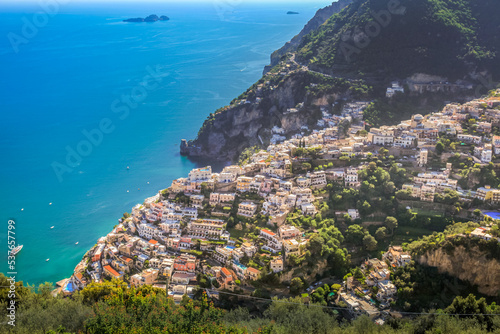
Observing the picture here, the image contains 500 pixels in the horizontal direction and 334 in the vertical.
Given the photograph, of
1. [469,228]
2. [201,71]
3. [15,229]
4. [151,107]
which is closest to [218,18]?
[201,71]

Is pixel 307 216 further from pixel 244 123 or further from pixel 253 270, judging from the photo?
pixel 244 123

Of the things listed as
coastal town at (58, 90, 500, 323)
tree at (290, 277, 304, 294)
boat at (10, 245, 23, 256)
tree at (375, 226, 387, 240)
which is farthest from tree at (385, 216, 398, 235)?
boat at (10, 245, 23, 256)

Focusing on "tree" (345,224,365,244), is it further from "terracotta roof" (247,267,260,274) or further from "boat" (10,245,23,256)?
"boat" (10,245,23,256)

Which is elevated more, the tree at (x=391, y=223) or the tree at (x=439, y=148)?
the tree at (x=439, y=148)

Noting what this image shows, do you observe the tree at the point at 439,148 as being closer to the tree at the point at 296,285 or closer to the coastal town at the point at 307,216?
the coastal town at the point at 307,216

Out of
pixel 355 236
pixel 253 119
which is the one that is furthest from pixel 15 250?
pixel 253 119

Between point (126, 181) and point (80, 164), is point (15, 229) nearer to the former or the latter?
point (126, 181)

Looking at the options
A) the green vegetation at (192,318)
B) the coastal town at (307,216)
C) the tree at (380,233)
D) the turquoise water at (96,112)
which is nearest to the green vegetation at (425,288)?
the coastal town at (307,216)
